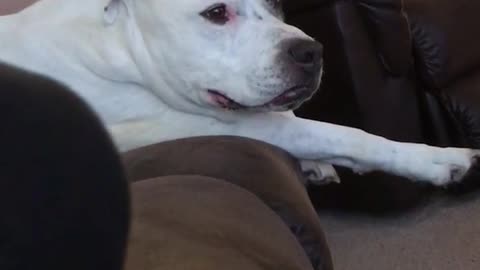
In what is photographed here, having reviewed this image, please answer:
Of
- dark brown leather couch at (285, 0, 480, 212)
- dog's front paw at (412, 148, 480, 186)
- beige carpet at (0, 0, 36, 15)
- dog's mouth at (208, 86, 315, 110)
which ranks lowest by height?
dark brown leather couch at (285, 0, 480, 212)

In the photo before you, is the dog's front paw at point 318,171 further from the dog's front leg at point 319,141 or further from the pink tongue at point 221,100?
the pink tongue at point 221,100

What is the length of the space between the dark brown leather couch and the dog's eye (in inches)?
21.0

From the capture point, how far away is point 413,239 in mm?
1985

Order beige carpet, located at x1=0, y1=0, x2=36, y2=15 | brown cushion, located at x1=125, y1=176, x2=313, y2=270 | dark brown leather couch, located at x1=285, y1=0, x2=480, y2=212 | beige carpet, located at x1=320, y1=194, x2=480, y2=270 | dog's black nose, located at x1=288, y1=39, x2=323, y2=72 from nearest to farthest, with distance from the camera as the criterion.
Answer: brown cushion, located at x1=125, y1=176, x2=313, y2=270 → dog's black nose, located at x1=288, y1=39, x2=323, y2=72 → beige carpet, located at x1=320, y1=194, x2=480, y2=270 → dark brown leather couch, located at x1=285, y1=0, x2=480, y2=212 → beige carpet, located at x1=0, y1=0, x2=36, y2=15

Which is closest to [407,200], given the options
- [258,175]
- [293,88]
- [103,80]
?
[293,88]

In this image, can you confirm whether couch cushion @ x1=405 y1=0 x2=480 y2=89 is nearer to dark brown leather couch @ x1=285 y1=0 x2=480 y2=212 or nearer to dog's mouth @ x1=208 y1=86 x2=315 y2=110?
dark brown leather couch @ x1=285 y1=0 x2=480 y2=212

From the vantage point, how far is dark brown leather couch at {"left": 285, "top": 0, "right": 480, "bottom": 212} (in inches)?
77.9

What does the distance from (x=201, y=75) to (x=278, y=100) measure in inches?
5.4

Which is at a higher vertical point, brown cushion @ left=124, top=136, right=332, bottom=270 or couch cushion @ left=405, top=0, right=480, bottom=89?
brown cushion @ left=124, top=136, right=332, bottom=270

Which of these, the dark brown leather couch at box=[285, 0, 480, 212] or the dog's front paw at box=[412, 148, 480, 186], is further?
the dark brown leather couch at box=[285, 0, 480, 212]

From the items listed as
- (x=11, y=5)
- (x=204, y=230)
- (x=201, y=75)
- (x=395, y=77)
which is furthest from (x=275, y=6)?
(x=11, y=5)

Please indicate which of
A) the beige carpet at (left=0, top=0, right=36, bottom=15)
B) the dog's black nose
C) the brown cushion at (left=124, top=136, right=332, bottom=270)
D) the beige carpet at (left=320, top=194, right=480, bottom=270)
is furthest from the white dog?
the beige carpet at (left=0, top=0, right=36, bottom=15)

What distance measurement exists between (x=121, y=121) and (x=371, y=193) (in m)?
0.85

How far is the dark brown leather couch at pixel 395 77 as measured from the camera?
1.98 m
